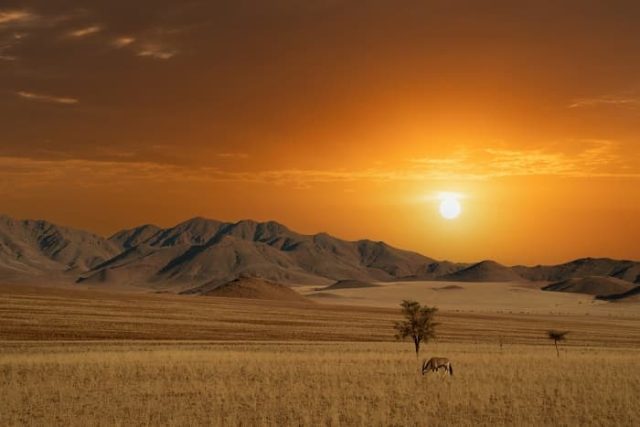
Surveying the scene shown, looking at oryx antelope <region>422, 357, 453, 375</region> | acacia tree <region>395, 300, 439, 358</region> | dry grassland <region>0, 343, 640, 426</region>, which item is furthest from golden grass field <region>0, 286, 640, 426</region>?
acacia tree <region>395, 300, 439, 358</region>

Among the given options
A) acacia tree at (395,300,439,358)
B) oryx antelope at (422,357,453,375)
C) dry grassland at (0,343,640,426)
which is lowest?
dry grassland at (0,343,640,426)

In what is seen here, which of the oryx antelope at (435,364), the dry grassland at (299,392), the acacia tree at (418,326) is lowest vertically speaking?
the dry grassland at (299,392)

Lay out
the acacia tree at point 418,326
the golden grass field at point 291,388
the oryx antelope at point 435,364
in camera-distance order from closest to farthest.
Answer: the golden grass field at point 291,388 → the oryx antelope at point 435,364 → the acacia tree at point 418,326


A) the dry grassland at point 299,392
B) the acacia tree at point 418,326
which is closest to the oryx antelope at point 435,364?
the dry grassland at point 299,392

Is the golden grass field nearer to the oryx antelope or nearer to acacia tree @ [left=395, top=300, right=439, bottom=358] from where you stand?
the oryx antelope

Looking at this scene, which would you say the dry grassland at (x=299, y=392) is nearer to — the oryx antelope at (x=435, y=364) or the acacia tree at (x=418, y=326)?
the oryx antelope at (x=435, y=364)

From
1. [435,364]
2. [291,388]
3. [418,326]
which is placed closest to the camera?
[291,388]

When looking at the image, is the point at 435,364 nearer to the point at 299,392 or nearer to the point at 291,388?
the point at 291,388

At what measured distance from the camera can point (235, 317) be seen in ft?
341

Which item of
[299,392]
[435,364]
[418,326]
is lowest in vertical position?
[299,392]

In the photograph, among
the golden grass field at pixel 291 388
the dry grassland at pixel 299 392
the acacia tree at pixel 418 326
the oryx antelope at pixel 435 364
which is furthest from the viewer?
the acacia tree at pixel 418 326

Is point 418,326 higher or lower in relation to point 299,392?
higher

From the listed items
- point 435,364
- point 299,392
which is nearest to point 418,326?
point 435,364

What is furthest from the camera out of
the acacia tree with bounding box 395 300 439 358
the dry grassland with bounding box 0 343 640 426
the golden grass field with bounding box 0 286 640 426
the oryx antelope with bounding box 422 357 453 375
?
the acacia tree with bounding box 395 300 439 358
